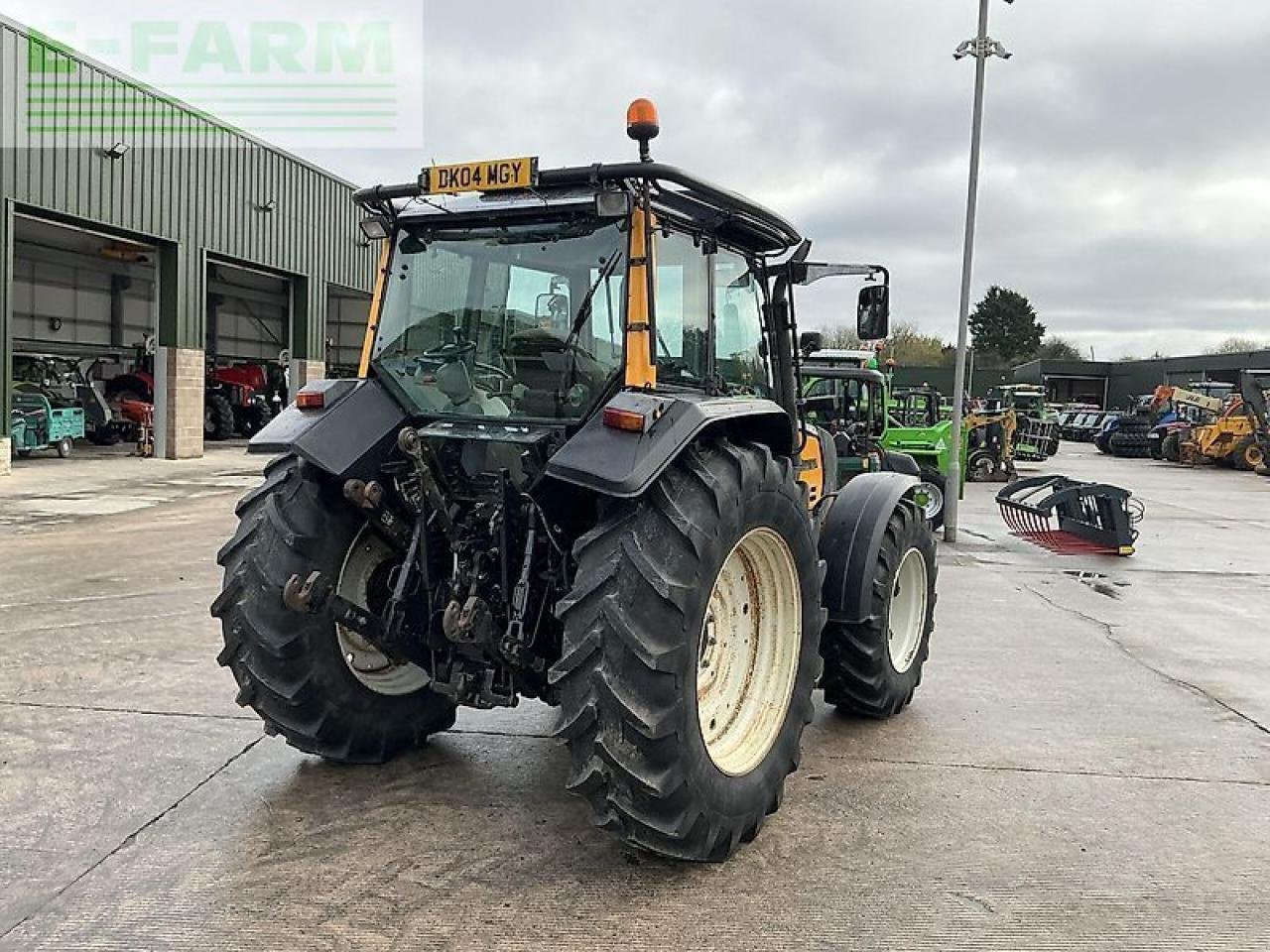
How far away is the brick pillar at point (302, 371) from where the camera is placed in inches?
967

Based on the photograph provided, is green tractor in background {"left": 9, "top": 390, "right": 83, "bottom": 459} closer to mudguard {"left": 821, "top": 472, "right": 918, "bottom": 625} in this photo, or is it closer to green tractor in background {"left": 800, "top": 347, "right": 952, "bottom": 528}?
green tractor in background {"left": 800, "top": 347, "right": 952, "bottom": 528}

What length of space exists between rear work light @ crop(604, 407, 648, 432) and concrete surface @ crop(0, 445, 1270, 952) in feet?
Result: 4.84

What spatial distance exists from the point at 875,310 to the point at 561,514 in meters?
2.35

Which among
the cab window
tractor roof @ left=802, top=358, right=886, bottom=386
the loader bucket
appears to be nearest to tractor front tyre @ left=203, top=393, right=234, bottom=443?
tractor roof @ left=802, top=358, right=886, bottom=386

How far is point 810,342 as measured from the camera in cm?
542

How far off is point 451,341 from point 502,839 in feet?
6.27

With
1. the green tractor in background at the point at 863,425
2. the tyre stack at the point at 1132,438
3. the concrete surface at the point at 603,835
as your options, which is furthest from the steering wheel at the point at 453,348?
the tyre stack at the point at 1132,438

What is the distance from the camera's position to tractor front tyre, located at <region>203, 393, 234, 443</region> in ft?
88.5

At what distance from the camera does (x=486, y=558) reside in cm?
378

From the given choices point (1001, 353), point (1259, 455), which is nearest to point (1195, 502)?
point (1259, 455)

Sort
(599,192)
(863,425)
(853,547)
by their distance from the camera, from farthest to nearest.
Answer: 1. (863,425)
2. (853,547)
3. (599,192)

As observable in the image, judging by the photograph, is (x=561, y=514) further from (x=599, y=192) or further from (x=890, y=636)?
(x=890, y=636)

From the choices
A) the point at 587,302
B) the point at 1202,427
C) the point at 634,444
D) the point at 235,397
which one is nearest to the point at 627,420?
the point at 634,444

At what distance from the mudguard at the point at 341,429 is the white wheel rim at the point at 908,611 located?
2.82 metres
